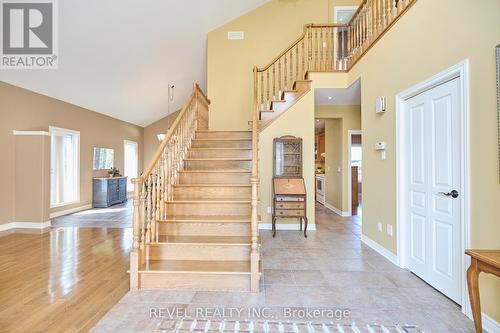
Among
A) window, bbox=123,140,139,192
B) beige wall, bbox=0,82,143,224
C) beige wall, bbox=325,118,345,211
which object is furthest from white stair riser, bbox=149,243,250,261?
window, bbox=123,140,139,192

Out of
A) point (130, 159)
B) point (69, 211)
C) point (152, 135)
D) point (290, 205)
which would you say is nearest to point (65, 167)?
point (69, 211)

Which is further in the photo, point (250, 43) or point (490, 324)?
point (250, 43)

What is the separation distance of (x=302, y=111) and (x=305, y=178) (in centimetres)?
134

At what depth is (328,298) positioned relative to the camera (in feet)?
7.95

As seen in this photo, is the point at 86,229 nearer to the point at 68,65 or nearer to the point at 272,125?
the point at 68,65

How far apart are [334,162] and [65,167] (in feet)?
24.1

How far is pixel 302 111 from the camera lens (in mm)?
5016

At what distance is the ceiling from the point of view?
199 inches

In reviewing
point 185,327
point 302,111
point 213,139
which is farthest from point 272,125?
point 185,327

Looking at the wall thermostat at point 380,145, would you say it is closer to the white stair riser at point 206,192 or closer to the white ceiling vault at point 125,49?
the white stair riser at point 206,192

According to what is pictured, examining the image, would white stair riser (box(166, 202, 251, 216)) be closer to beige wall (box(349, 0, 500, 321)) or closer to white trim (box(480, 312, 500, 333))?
beige wall (box(349, 0, 500, 321))

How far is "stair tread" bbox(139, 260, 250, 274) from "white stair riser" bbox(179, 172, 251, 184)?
5.01ft

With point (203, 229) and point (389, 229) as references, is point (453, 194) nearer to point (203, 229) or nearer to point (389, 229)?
point (389, 229)

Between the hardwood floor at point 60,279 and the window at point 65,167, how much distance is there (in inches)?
82.8
